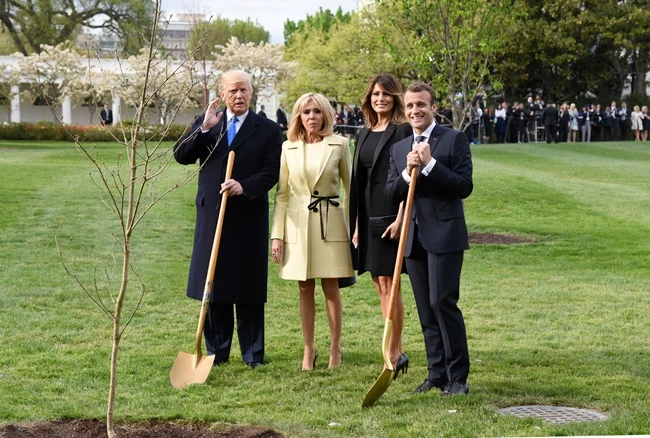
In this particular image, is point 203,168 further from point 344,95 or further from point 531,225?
point 344,95

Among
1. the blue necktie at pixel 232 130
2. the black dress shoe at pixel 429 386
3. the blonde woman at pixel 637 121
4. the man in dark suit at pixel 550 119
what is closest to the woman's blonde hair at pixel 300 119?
the blue necktie at pixel 232 130

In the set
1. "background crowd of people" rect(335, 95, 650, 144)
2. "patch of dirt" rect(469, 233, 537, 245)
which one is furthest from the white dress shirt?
"background crowd of people" rect(335, 95, 650, 144)

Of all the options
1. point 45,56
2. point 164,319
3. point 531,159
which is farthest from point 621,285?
point 45,56

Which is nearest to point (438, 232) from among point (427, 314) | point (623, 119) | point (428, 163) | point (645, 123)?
point (428, 163)

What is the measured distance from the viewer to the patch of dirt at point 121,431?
579 cm

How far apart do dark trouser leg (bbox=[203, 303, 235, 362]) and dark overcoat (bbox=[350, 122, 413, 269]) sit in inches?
40.7

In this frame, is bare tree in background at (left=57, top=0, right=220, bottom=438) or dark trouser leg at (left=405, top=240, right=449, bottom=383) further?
dark trouser leg at (left=405, top=240, right=449, bottom=383)

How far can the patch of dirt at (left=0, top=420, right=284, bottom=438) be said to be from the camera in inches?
228

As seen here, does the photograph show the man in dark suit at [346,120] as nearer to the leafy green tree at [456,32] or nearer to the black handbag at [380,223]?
the leafy green tree at [456,32]

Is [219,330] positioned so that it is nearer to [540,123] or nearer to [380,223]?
[380,223]

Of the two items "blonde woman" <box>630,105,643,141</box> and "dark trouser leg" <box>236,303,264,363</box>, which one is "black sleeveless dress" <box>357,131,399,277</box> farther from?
"blonde woman" <box>630,105,643,141</box>

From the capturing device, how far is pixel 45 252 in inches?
553

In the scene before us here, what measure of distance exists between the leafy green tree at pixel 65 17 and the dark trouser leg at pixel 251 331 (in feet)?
208

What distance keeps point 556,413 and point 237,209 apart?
2766 millimetres
